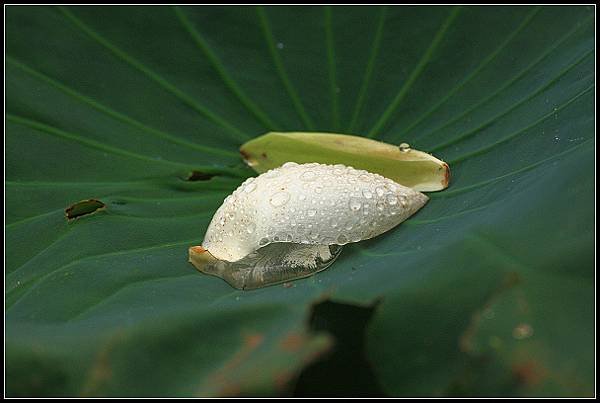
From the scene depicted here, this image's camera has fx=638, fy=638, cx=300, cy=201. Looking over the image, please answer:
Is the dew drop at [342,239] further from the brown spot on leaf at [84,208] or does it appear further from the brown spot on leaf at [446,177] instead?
the brown spot on leaf at [84,208]


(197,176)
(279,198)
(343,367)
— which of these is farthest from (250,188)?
(343,367)

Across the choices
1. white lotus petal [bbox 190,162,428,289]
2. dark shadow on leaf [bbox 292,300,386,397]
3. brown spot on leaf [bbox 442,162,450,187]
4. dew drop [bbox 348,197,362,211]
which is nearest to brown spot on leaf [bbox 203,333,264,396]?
dark shadow on leaf [bbox 292,300,386,397]

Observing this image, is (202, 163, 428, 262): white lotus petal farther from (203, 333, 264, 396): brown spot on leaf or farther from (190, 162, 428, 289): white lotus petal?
(203, 333, 264, 396): brown spot on leaf

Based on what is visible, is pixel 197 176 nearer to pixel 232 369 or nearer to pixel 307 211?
pixel 307 211

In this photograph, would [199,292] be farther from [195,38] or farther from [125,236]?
[195,38]

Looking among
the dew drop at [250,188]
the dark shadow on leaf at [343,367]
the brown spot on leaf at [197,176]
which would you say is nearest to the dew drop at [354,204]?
the dew drop at [250,188]
